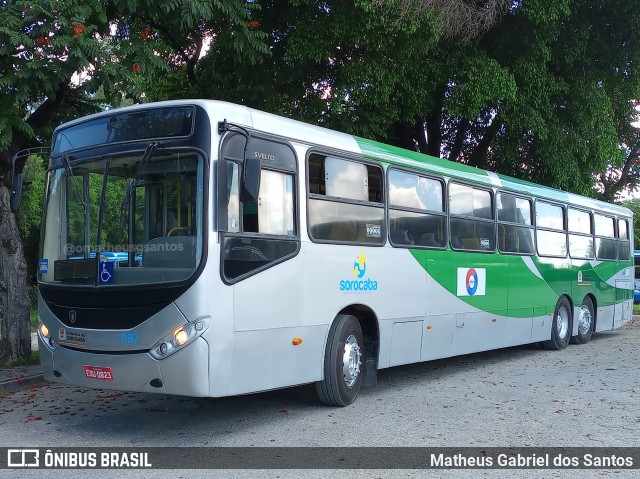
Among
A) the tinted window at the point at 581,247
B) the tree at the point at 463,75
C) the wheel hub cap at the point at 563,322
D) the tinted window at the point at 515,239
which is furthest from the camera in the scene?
the tinted window at the point at 581,247

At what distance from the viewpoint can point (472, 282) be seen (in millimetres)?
11711

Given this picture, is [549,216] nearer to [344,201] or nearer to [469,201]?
[469,201]

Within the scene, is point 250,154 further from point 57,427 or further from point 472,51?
point 472,51

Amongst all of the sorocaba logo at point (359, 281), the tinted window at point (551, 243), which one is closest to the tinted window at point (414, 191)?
the sorocaba logo at point (359, 281)

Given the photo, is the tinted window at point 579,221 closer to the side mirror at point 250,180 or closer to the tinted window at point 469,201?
the tinted window at point 469,201

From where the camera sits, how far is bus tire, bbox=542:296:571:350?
49.0 ft

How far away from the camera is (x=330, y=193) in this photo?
28.7 ft

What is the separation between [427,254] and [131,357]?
4.98 m

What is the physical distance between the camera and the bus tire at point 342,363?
8555 mm

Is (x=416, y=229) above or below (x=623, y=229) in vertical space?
below

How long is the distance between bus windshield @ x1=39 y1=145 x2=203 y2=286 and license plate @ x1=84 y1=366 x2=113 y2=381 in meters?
0.84

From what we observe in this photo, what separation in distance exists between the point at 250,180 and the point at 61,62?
Result: 12.7 ft

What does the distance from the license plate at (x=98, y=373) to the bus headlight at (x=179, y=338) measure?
591 millimetres

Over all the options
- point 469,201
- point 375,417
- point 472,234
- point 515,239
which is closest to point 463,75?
point 515,239
